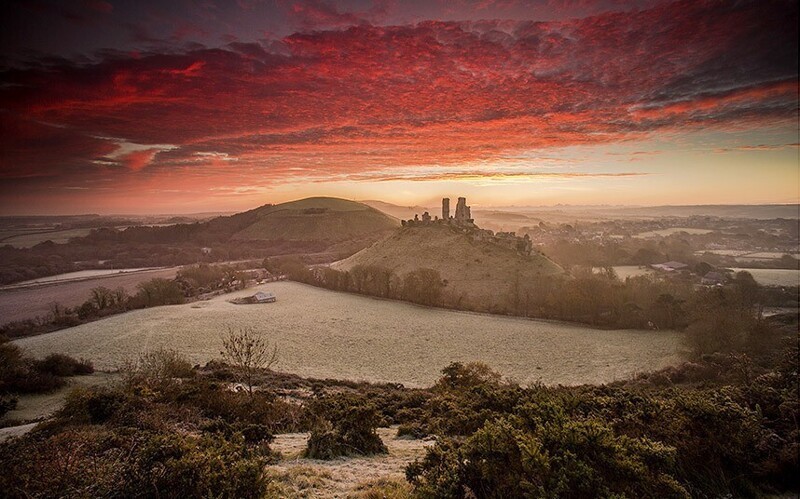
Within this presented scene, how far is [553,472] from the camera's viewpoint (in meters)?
6.94

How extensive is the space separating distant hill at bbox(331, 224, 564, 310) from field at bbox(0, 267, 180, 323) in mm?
47320

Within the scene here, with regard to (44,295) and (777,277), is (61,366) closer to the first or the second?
(44,295)

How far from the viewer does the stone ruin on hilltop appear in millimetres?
69625

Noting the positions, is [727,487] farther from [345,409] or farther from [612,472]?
[345,409]

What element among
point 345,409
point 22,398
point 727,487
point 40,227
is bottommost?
point 22,398

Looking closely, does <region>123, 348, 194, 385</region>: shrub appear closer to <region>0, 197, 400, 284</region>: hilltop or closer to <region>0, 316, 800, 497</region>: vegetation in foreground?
<region>0, 316, 800, 497</region>: vegetation in foreground

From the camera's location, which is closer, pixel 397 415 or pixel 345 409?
pixel 345 409

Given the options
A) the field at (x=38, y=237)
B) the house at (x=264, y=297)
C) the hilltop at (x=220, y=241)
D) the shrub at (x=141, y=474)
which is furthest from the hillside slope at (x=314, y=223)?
the shrub at (x=141, y=474)

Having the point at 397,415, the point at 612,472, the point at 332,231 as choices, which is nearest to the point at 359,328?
the point at 397,415

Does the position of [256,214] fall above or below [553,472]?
above

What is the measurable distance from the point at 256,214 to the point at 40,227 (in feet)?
417

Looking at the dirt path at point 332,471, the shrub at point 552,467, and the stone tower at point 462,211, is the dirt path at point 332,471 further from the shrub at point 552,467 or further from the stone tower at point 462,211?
the stone tower at point 462,211

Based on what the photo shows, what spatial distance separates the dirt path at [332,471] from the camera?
9.22 meters

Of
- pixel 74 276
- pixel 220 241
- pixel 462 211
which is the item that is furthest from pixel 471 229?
pixel 220 241
